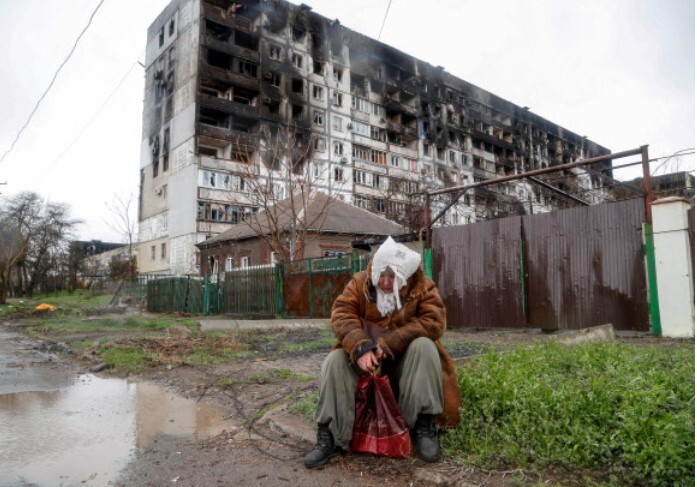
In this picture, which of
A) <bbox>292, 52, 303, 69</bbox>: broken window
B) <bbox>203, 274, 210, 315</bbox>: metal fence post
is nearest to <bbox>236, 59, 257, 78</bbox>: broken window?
<bbox>292, 52, 303, 69</bbox>: broken window

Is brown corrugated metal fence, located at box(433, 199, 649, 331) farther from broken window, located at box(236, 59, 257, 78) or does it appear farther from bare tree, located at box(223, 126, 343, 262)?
broken window, located at box(236, 59, 257, 78)

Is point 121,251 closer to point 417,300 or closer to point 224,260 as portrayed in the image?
point 224,260

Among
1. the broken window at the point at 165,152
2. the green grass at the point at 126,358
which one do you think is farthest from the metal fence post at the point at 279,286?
the broken window at the point at 165,152

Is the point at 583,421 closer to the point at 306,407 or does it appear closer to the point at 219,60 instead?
the point at 306,407

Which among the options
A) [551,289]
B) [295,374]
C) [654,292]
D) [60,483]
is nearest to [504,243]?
[551,289]

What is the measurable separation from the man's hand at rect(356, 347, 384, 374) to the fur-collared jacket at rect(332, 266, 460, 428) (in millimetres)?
50

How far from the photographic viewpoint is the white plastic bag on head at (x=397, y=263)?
10.0ft

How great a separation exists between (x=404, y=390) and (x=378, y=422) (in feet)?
0.80

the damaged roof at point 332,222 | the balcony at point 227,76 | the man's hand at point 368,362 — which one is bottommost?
the man's hand at point 368,362

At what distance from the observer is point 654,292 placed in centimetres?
707

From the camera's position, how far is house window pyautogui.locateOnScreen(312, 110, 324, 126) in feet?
156

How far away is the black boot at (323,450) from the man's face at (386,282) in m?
0.92

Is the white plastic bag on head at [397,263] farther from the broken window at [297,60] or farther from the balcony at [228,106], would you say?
the broken window at [297,60]

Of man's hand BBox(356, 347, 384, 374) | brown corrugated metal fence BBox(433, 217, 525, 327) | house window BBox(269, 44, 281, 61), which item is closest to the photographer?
man's hand BBox(356, 347, 384, 374)
